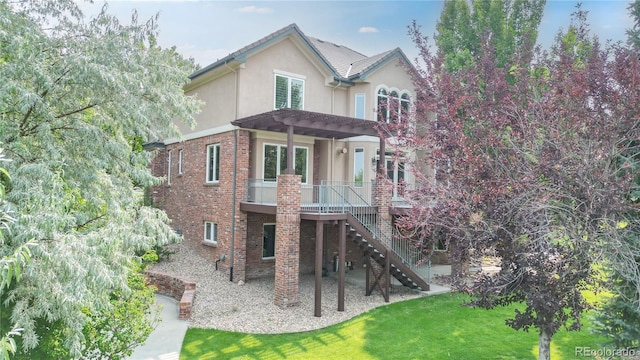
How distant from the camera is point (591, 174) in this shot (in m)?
5.65

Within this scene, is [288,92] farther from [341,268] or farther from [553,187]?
[553,187]

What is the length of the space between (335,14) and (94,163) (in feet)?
38.1

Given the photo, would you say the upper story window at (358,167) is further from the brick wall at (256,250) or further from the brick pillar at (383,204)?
the brick wall at (256,250)

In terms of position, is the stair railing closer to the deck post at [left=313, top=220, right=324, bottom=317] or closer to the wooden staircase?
the wooden staircase

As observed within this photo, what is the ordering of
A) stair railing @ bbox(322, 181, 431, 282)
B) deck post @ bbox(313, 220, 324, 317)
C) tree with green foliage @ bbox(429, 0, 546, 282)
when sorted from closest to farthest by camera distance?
deck post @ bbox(313, 220, 324, 317) → stair railing @ bbox(322, 181, 431, 282) → tree with green foliage @ bbox(429, 0, 546, 282)

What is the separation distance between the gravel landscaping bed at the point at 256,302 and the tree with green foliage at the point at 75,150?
12.9 ft

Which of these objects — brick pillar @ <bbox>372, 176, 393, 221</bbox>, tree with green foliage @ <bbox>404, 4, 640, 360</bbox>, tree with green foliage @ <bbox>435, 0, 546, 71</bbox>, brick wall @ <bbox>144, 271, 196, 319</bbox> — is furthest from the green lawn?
tree with green foliage @ <bbox>435, 0, 546, 71</bbox>

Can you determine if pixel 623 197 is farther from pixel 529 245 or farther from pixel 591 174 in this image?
pixel 529 245

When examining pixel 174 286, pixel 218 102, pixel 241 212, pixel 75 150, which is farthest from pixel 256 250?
pixel 75 150

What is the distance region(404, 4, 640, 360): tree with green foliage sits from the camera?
560 cm

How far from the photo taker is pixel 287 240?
1185 centimetres

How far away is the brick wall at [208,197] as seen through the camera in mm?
14609

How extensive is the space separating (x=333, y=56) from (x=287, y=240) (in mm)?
11265

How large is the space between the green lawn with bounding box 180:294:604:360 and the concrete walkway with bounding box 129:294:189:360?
0.22 metres
